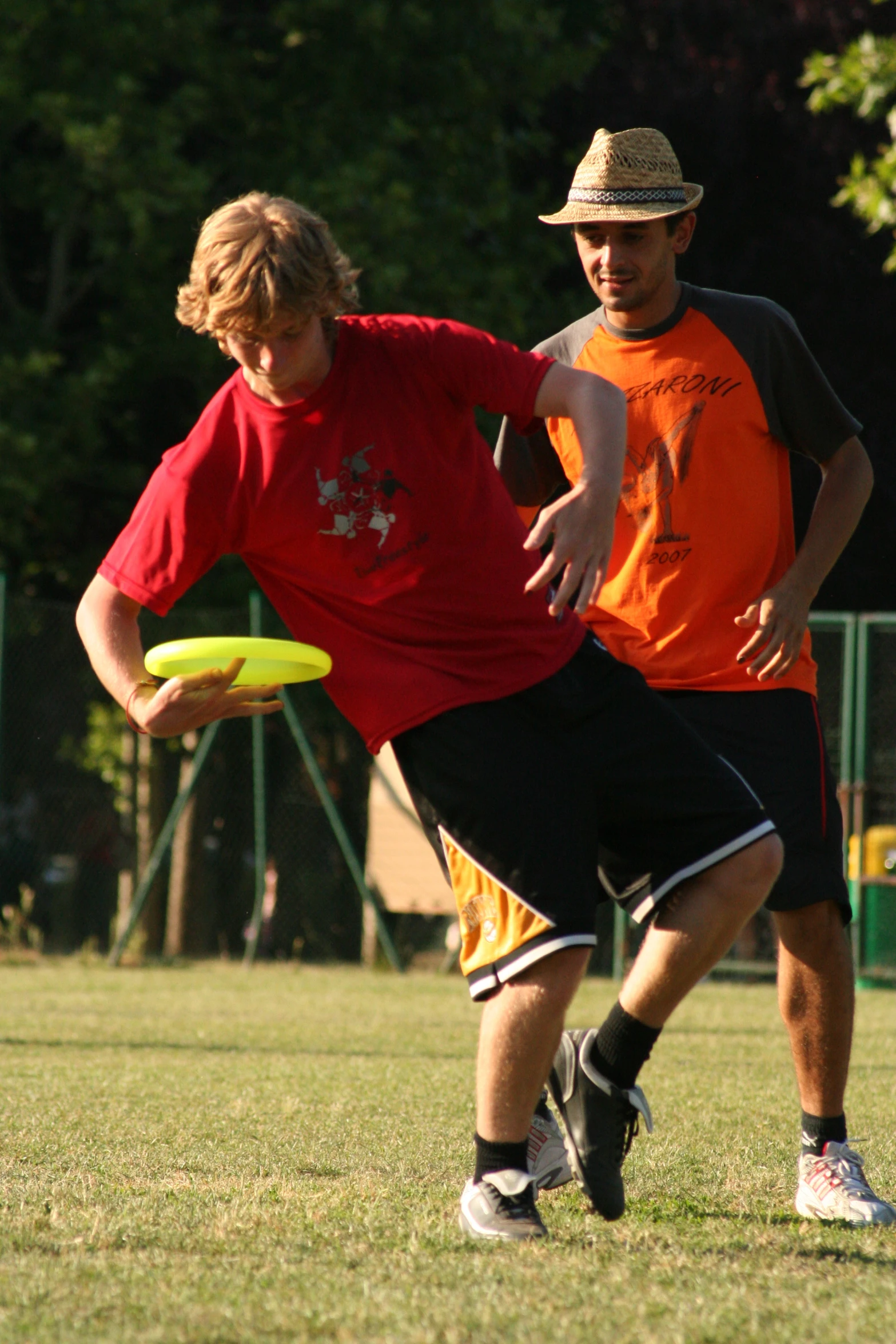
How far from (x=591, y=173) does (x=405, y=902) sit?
371 inches

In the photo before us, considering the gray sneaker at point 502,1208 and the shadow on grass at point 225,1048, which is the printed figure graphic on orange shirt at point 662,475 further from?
the shadow on grass at point 225,1048

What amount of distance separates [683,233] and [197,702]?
194cm

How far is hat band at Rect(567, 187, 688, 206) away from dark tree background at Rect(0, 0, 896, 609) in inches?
336

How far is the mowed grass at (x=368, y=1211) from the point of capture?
2.64 metres

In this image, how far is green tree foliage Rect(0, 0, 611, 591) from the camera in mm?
13305

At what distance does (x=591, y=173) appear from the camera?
164 inches

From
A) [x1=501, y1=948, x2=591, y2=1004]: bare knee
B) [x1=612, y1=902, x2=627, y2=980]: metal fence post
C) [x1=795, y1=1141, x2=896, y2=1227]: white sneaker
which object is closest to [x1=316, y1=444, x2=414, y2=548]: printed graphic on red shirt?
[x1=501, y1=948, x2=591, y2=1004]: bare knee

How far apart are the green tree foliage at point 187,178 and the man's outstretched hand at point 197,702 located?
10.4 meters

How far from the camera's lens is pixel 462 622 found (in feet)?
11.2

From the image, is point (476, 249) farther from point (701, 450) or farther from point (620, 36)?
point (701, 450)

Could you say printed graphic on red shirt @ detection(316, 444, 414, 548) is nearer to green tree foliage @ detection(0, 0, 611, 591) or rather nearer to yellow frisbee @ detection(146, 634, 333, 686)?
yellow frisbee @ detection(146, 634, 333, 686)

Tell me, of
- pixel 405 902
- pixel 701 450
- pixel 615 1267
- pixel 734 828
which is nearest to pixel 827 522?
pixel 701 450

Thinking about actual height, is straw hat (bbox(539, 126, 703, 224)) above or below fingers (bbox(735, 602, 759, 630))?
above

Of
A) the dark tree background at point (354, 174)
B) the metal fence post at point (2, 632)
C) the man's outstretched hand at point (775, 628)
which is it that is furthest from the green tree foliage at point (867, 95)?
the man's outstretched hand at point (775, 628)
